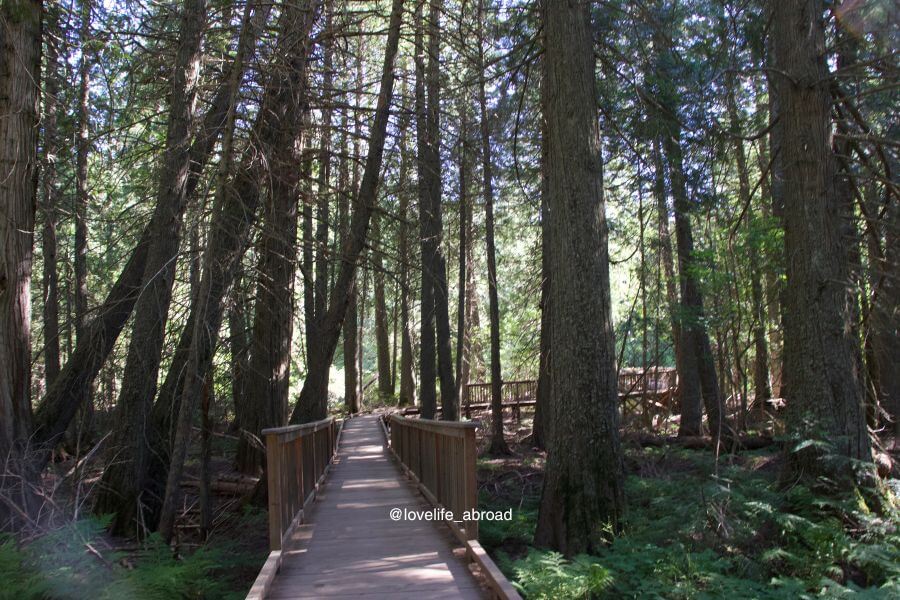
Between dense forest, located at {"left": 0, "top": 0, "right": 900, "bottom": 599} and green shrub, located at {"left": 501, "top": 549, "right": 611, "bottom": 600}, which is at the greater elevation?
dense forest, located at {"left": 0, "top": 0, "right": 900, "bottom": 599}

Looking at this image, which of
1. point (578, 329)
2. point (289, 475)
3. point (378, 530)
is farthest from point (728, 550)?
point (289, 475)

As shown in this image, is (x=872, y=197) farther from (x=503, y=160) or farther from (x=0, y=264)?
(x=0, y=264)

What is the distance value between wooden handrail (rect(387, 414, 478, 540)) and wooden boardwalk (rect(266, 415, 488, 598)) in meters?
0.22

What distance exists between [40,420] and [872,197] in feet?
38.4

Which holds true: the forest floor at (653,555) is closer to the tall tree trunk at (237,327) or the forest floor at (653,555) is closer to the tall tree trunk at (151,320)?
the tall tree trunk at (151,320)

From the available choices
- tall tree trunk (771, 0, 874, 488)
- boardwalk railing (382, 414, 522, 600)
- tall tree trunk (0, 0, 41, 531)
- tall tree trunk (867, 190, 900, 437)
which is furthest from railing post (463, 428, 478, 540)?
tall tree trunk (867, 190, 900, 437)

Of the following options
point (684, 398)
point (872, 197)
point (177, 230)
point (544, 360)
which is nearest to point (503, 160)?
point (544, 360)

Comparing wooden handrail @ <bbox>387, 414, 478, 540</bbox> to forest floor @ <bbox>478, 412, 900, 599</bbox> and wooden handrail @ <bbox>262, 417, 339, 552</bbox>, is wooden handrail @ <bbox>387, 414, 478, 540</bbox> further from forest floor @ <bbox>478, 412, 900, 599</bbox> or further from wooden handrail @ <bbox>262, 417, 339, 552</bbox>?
wooden handrail @ <bbox>262, 417, 339, 552</bbox>

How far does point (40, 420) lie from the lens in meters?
8.13

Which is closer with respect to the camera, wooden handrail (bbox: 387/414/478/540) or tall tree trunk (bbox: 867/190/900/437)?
wooden handrail (bbox: 387/414/478/540)

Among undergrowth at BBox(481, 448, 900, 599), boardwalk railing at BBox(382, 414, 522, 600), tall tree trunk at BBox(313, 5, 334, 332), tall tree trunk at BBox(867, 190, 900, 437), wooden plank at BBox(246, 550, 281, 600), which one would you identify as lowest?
undergrowth at BBox(481, 448, 900, 599)

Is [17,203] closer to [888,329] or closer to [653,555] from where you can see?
Result: [653,555]

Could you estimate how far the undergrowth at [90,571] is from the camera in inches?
167

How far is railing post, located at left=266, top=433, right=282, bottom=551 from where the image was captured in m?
5.12
